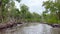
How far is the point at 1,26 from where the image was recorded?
24.9 metres

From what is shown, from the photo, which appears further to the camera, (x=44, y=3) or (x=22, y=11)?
(x=22, y=11)

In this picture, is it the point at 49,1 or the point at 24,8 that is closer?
the point at 49,1

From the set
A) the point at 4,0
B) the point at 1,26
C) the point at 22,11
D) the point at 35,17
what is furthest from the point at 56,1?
the point at 35,17

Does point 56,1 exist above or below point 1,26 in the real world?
above

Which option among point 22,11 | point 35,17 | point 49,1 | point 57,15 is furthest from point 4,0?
point 35,17

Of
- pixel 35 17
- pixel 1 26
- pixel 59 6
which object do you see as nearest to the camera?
pixel 1 26

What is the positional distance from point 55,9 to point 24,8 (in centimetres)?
4100

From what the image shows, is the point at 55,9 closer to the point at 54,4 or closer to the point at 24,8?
the point at 54,4

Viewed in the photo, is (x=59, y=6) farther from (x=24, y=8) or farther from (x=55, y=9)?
(x=24, y=8)

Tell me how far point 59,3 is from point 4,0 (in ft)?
46.7

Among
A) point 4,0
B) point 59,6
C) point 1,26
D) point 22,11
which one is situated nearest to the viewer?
point 1,26

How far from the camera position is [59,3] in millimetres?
43844

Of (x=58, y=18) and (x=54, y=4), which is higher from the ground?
(x=54, y=4)

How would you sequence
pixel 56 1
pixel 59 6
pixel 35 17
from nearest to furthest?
pixel 59 6 < pixel 56 1 < pixel 35 17
